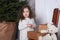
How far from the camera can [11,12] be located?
2.18 m

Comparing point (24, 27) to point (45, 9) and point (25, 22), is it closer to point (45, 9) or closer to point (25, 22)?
point (25, 22)

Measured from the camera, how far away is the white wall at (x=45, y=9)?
217 centimetres

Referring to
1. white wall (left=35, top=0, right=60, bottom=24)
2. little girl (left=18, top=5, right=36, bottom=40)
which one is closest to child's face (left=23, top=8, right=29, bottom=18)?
little girl (left=18, top=5, right=36, bottom=40)

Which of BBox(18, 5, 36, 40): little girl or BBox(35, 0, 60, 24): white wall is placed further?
BBox(35, 0, 60, 24): white wall

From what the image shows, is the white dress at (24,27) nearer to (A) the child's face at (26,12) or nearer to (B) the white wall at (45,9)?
(A) the child's face at (26,12)

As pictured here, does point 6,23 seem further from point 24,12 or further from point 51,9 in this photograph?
point 51,9

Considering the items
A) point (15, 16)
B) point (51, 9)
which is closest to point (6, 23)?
point (15, 16)

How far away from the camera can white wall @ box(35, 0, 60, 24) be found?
2170 millimetres

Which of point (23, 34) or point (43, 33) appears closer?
point (43, 33)

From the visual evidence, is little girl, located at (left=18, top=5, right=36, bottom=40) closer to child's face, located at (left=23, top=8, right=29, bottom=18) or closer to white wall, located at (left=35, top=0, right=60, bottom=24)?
child's face, located at (left=23, top=8, right=29, bottom=18)

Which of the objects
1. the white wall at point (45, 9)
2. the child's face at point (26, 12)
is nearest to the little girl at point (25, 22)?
the child's face at point (26, 12)

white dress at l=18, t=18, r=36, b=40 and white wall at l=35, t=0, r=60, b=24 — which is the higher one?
white wall at l=35, t=0, r=60, b=24

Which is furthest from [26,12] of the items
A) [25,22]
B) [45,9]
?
[45,9]

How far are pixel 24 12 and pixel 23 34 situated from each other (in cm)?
24
